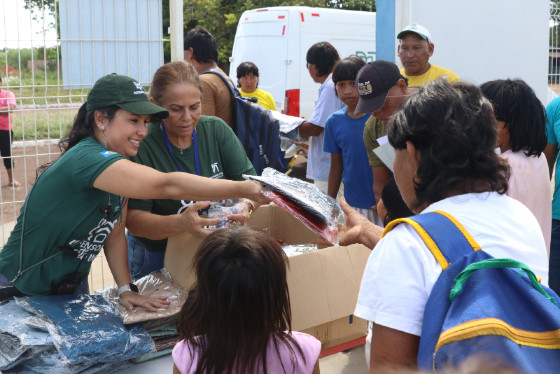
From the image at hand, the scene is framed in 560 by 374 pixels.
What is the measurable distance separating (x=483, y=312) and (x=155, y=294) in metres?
1.56

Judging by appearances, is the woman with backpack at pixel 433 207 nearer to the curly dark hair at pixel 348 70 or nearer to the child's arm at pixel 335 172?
the child's arm at pixel 335 172

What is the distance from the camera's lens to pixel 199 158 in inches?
111

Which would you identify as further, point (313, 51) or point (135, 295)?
point (313, 51)

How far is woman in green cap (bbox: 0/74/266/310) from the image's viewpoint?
2.19 m

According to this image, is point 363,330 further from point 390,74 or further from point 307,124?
point 307,124

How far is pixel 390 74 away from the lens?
329 cm

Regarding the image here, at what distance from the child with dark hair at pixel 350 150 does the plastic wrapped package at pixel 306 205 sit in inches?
67.1

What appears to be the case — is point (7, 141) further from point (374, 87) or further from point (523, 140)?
point (523, 140)

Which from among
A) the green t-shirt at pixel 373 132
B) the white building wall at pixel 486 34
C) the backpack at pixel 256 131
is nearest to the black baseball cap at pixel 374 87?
the green t-shirt at pixel 373 132

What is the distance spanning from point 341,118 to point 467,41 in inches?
74.7

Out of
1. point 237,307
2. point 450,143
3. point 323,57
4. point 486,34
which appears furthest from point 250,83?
point 450,143

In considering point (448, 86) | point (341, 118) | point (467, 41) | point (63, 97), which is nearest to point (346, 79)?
point (341, 118)

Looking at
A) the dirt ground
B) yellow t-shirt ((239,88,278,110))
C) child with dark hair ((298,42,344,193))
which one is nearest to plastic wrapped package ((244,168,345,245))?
the dirt ground

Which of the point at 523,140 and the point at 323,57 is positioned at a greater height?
the point at 323,57
